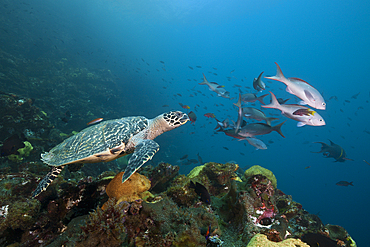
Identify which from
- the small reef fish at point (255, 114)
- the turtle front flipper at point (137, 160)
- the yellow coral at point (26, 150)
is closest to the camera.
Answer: the turtle front flipper at point (137, 160)

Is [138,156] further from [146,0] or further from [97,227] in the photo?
[146,0]

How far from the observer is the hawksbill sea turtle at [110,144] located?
9.70ft

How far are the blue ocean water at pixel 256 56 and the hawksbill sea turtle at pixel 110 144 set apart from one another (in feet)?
59.9

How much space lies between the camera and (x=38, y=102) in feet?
39.6

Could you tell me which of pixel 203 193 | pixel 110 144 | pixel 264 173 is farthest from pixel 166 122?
pixel 264 173

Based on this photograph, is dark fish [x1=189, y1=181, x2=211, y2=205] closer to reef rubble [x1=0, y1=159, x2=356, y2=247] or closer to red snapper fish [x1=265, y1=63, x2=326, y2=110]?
reef rubble [x1=0, y1=159, x2=356, y2=247]

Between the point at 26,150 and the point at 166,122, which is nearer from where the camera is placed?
the point at 166,122

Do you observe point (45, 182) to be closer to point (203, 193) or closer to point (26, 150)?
point (203, 193)

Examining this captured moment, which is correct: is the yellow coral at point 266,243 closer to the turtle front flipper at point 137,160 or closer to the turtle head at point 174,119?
the turtle front flipper at point 137,160

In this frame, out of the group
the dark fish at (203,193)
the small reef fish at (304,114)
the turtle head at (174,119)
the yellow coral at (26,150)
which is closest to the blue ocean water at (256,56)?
the yellow coral at (26,150)

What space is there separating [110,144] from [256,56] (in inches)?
4921

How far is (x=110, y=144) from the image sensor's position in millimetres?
3131

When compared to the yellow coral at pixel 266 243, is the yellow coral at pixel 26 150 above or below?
below

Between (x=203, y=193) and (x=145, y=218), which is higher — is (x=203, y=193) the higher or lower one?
the lower one
